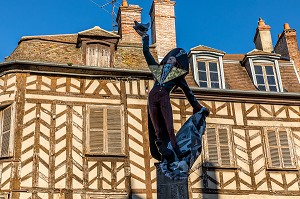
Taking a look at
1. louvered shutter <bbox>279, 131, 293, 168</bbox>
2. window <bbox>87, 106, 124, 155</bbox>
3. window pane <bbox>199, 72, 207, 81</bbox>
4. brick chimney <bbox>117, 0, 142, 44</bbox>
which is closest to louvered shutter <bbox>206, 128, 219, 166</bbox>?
window pane <bbox>199, 72, 207, 81</bbox>

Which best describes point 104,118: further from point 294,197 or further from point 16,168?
point 294,197

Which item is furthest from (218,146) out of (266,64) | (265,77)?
(266,64)

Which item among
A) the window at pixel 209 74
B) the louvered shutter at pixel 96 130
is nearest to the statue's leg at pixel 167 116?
the louvered shutter at pixel 96 130

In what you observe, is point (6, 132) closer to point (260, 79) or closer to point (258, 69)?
point (260, 79)

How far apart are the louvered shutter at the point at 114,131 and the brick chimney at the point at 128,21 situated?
123 inches

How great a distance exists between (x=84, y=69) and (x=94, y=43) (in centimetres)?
130

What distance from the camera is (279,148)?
567 inches

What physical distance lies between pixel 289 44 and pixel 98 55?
690cm

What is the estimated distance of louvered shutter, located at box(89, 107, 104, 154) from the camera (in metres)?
13.2

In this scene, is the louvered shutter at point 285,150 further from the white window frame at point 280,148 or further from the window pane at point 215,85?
the window pane at point 215,85

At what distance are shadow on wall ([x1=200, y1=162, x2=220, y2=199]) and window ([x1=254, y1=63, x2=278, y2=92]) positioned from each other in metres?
3.42

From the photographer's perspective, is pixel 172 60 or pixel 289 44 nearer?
pixel 172 60

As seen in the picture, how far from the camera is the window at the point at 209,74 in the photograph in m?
15.1

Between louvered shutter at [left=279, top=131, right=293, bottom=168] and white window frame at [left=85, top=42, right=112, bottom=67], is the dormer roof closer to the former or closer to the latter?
white window frame at [left=85, top=42, right=112, bottom=67]
